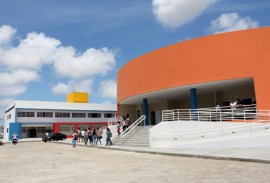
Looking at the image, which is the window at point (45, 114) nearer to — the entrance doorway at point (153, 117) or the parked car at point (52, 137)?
the parked car at point (52, 137)

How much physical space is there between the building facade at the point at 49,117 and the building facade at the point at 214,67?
95.4 feet

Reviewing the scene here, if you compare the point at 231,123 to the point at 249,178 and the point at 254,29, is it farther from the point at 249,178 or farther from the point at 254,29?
the point at 249,178

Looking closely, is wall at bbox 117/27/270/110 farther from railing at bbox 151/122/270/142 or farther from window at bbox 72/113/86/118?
window at bbox 72/113/86/118

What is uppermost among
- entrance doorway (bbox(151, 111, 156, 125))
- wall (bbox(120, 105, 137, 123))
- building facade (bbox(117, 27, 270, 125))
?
building facade (bbox(117, 27, 270, 125))

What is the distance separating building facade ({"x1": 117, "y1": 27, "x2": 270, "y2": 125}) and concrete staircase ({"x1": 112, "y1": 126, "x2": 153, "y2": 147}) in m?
3.89

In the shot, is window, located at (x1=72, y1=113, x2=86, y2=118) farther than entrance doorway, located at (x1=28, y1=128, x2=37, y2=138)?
Yes

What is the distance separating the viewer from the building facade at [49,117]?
169ft

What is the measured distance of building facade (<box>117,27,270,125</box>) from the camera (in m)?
20.8

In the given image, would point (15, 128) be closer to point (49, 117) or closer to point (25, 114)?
point (25, 114)

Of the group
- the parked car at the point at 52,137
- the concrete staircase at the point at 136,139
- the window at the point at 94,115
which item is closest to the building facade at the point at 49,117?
the window at the point at 94,115

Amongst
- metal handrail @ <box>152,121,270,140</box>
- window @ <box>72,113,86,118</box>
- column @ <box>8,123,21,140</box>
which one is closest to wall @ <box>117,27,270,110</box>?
metal handrail @ <box>152,121,270,140</box>

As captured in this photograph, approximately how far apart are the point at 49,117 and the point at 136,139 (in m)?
35.0

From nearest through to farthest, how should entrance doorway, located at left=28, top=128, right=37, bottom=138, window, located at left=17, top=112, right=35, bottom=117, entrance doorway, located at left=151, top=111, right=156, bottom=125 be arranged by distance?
1. entrance doorway, located at left=151, top=111, right=156, bottom=125
2. window, located at left=17, top=112, right=35, bottom=117
3. entrance doorway, located at left=28, top=128, right=37, bottom=138

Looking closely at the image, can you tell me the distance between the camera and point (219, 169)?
970 cm
